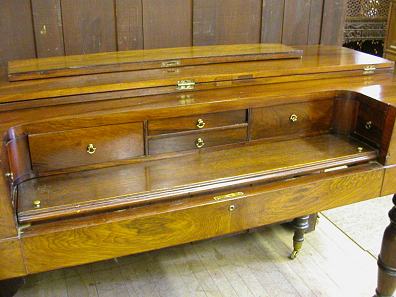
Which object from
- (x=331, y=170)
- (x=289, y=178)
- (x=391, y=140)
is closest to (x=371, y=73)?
(x=391, y=140)

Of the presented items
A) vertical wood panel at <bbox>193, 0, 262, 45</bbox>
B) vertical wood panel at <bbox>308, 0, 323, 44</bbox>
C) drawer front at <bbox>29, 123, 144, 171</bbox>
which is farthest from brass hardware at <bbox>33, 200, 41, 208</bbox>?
vertical wood panel at <bbox>308, 0, 323, 44</bbox>

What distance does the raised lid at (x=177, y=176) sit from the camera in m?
1.14

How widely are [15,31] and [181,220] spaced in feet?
3.05

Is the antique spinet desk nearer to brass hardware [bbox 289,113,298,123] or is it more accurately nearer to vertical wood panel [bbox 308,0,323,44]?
brass hardware [bbox 289,113,298,123]

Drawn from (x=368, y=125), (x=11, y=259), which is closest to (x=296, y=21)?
(x=368, y=125)

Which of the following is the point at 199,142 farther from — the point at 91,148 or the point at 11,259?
the point at 11,259

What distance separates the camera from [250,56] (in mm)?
1625

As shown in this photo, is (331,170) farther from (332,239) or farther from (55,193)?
(332,239)

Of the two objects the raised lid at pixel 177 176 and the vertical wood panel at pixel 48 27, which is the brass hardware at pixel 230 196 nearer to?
the raised lid at pixel 177 176

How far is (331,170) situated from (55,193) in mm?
800

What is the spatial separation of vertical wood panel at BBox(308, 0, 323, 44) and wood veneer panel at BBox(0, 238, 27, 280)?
150cm

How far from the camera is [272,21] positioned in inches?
76.0

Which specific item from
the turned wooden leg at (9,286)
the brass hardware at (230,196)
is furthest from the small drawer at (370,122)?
the turned wooden leg at (9,286)

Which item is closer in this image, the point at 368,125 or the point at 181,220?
the point at 181,220
